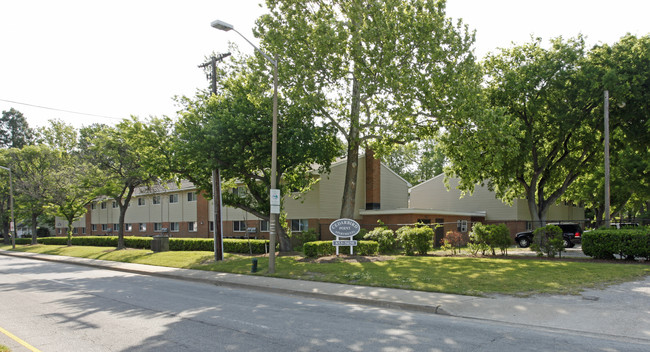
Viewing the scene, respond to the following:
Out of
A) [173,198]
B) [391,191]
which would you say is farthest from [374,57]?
[173,198]

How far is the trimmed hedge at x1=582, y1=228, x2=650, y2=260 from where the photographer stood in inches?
622

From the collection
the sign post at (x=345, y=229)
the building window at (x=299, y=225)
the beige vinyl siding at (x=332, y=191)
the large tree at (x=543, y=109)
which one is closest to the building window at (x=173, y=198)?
the building window at (x=299, y=225)

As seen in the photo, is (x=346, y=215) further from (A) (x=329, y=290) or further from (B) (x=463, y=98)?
(A) (x=329, y=290)

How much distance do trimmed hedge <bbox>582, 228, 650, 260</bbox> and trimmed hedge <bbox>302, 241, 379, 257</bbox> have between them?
9.26 meters

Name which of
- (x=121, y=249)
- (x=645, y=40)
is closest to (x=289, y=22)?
(x=645, y=40)

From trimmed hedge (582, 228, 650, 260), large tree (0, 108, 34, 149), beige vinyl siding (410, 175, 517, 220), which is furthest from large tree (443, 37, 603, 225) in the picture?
large tree (0, 108, 34, 149)

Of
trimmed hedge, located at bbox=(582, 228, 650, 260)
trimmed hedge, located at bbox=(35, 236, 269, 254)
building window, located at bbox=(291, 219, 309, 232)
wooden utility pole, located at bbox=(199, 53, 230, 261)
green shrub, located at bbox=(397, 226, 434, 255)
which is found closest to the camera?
trimmed hedge, located at bbox=(582, 228, 650, 260)

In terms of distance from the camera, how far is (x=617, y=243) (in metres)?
16.4

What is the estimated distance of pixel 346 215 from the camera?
896 inches

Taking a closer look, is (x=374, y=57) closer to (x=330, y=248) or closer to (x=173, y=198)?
(x=330, y=248)

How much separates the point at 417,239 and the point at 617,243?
8.18m

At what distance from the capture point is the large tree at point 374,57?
779 inches

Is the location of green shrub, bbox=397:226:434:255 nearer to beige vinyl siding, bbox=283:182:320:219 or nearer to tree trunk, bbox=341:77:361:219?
tree trunk, bbox=341:77:361:219

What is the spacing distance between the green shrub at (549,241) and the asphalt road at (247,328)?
1186 centimetres
